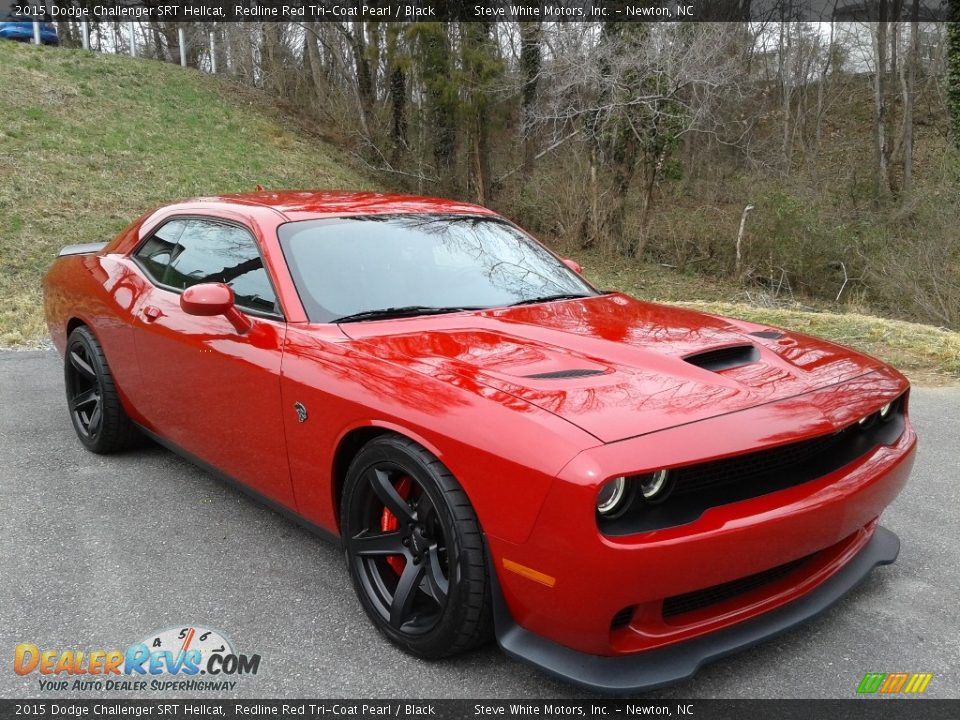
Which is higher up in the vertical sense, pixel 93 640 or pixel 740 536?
pixel 740 536

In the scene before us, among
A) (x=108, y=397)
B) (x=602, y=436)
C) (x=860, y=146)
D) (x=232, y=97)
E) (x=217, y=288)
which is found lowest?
(x=108, y=397)

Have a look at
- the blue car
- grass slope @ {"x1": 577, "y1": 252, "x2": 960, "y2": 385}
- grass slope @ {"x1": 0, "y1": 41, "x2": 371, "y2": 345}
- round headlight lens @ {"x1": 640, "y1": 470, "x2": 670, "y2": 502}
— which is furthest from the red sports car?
the blue car

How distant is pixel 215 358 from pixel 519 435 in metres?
1.63

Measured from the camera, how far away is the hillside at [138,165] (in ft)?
28.2

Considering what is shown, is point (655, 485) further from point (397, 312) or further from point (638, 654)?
point (397, 312)

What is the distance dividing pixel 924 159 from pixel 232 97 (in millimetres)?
20606

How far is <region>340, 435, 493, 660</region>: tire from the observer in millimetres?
2201

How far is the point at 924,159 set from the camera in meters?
21.5

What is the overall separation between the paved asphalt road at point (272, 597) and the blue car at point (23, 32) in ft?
91.5

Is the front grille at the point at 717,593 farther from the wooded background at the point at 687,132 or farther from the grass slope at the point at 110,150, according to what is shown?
the wooded background at the point at 687,132

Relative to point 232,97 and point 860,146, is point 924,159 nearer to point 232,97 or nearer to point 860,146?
point 860,146

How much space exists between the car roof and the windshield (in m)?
0.08

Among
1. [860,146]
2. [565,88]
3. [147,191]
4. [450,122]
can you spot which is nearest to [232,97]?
[450,122]

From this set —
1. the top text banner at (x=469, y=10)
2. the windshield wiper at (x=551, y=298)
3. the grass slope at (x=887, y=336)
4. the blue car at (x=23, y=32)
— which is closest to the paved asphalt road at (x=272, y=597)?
the windshield wiper at (x=551, y=298)
